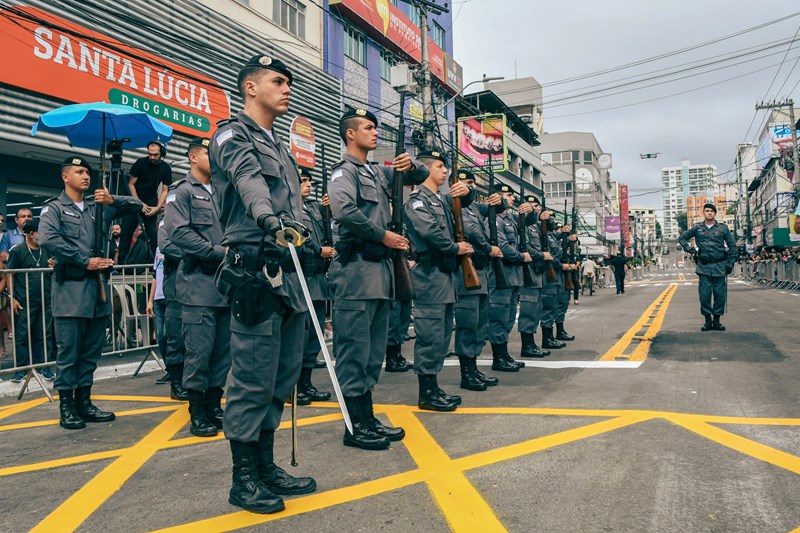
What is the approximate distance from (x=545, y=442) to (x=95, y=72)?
433 inches

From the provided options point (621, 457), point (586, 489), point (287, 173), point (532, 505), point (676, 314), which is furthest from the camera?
point (676, 314)

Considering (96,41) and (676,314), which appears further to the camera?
(676,314)

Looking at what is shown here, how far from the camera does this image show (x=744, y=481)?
2.83 m

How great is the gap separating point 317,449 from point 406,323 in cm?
385

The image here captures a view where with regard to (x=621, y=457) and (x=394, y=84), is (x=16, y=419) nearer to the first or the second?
(x=621, y=457)

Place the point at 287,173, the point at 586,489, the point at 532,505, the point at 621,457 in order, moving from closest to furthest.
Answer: the point at 532,505
the point at 586,489
the point at 287,173
the point at 621,457

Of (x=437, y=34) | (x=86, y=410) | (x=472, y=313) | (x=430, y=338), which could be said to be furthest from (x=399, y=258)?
(x=437, y=34)

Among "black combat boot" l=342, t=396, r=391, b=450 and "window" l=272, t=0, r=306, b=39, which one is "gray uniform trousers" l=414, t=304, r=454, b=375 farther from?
"window" l=272, t=0, r=306, b=39

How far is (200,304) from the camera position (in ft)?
14.0

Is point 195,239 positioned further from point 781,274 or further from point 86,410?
point 781,274

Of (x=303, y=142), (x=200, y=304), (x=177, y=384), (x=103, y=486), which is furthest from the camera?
(x=303, y=142)

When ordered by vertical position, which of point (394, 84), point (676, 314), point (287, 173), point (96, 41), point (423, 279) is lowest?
point (676, 314)

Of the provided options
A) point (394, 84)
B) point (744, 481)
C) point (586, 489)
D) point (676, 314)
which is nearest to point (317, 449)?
point (586, 489)

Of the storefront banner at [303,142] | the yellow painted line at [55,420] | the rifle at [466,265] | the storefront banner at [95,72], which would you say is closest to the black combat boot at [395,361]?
the rifle at [466,265]
